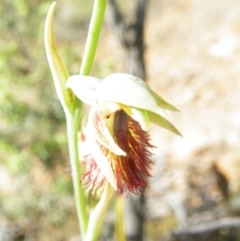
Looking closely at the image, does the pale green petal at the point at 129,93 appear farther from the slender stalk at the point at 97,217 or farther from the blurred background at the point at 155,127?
the blurred background at the point at 155,127

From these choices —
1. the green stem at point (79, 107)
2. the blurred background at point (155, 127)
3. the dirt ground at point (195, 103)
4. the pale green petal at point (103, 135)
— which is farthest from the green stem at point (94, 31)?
the dirt ground at point (195, 103)

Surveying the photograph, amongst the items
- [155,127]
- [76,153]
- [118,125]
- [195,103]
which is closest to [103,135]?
[118,125]

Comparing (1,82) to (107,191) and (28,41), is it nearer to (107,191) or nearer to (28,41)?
(28,41)

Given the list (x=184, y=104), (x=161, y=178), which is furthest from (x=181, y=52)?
Result: (x=161, y=178)

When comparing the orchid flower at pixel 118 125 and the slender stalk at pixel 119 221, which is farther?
the slender stalk at pixel 119 221

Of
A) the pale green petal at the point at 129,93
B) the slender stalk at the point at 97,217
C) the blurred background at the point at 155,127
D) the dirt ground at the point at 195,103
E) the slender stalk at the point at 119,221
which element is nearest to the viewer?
the pale green petal at the point at 129,93

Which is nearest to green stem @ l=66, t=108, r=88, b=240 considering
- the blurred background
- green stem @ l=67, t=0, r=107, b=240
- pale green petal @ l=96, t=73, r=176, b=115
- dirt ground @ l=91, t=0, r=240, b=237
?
green stem @ l=67, t=0, r=107, b=240

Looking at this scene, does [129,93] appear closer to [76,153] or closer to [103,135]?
[103,135]
